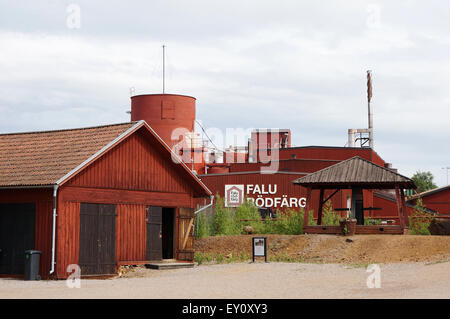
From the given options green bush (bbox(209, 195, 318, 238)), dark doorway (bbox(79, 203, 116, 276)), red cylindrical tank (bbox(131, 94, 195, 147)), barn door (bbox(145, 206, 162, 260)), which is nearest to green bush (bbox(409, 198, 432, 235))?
green bush (bbox(209, 195, 318, 238))

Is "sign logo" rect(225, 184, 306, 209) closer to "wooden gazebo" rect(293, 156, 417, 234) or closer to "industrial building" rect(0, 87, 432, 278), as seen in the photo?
"wooden gazebo" rect(293, 156, 417, 234)

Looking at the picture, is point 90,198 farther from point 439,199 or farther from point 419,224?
point 439,199

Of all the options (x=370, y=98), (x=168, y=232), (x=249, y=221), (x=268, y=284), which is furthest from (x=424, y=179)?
(x=268, y=284)

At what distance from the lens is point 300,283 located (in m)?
18.6

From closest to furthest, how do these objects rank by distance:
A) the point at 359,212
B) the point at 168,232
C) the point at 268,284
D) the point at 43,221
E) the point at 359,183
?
the point at 268,284, the point at 43,221, the point at 168,232, the point at 359,183, the point at 359,212

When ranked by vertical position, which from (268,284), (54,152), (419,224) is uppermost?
(54,152)

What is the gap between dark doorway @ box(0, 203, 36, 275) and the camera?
23547mm

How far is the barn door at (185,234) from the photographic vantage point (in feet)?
91.9

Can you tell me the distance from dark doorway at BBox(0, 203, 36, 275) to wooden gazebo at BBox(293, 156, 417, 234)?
14.7 metres

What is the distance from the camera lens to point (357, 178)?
107 feet

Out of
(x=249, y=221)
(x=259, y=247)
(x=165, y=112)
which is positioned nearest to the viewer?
(x=259, y=247)

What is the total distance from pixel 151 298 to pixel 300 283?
192 inches

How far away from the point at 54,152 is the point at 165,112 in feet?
90.8

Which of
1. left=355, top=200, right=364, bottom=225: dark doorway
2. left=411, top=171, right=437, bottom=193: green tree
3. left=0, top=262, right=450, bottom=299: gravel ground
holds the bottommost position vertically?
left=0, top=262, right=450, bottom=299: gravel ground
